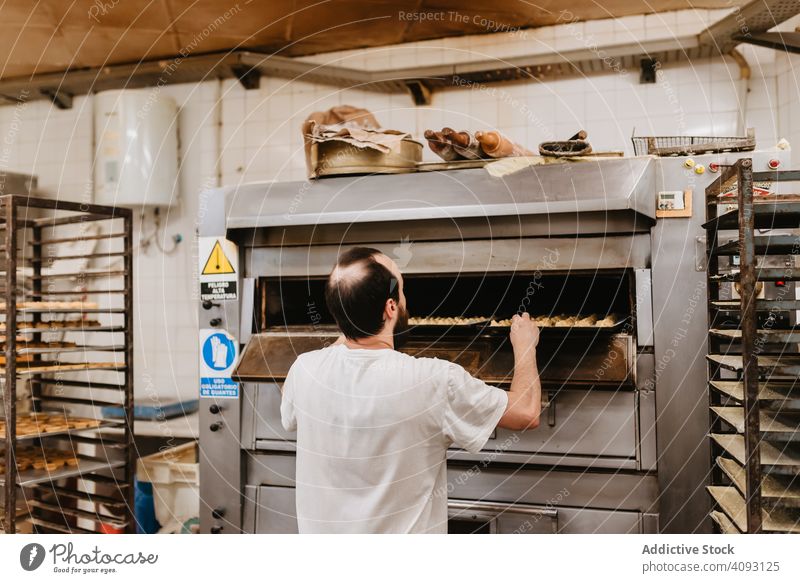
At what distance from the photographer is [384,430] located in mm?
1321

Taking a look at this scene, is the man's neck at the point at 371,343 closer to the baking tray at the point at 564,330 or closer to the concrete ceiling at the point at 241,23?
the baking tray at the point at 564,330

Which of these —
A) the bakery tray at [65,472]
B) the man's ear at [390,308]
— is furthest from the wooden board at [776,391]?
the bakery tray at [65,472]

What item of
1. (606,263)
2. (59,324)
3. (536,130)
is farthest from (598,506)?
(59,324)

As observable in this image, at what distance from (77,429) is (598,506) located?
2.01 metres

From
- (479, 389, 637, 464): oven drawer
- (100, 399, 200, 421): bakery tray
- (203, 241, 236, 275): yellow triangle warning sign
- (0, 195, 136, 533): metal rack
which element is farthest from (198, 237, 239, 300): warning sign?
(100, 399, 200, 421): bakery tray

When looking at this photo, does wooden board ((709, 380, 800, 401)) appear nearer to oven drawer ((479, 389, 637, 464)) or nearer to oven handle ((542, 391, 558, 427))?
oven drawer ((479, 389, 637, 464))

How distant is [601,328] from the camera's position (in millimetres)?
1550

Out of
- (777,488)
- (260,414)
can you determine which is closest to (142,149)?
(260,414)

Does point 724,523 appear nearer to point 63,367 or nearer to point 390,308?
point 390,308

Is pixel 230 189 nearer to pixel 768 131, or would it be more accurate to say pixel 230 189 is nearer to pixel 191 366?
pixel 191 366

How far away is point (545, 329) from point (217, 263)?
112 centimetres

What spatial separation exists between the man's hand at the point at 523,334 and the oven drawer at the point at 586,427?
0.28 m

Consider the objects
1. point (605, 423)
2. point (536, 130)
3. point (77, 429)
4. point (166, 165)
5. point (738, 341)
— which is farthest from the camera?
point (166, 165)

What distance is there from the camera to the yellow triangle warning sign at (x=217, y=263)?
203cm
